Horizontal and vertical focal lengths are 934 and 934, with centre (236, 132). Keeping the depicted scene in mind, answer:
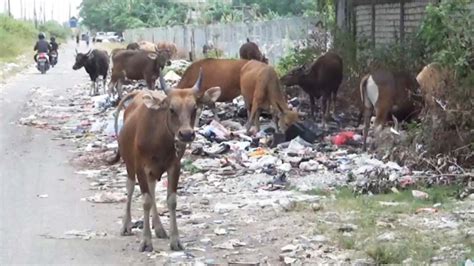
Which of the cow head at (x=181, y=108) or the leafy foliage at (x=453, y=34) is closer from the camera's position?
the cow head at (x=181, y=108)

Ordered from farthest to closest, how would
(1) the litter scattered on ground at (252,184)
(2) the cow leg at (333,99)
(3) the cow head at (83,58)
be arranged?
(3) the cow head at (83,58)
(2) the cow leg at (333,99)
(1) the litter scattered on ground at (252,184)

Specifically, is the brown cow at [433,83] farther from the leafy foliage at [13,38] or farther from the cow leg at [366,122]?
the leafy foliage at [13,38]

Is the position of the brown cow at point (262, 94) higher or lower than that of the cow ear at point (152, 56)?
lower

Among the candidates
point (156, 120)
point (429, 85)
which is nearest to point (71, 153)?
point (429, 85)

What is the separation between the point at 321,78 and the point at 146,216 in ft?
28.2

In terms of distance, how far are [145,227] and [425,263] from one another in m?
2.36

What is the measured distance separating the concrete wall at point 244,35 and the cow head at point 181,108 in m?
14.8

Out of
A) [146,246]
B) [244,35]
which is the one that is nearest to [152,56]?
[244,35]

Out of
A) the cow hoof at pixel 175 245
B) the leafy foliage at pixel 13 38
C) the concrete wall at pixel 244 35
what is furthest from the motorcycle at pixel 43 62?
the cow hoof at pixel 175 245

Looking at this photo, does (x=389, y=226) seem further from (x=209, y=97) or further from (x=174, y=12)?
(x=174, y=12)

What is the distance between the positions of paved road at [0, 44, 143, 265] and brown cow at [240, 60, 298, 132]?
10.0 ft

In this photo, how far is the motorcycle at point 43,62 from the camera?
35781 millimetres

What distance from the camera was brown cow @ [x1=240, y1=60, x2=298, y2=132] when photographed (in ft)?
48.7

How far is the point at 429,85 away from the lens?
1191 centimetres
